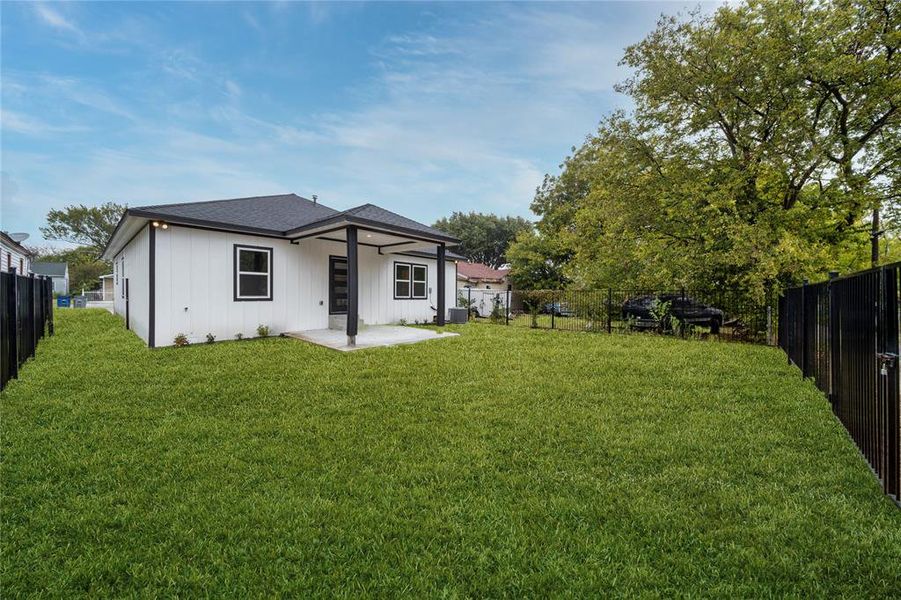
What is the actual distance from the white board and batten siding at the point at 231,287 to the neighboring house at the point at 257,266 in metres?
0.02

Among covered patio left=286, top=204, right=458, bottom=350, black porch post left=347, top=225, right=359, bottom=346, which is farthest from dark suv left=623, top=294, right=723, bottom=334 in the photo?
black porch post left=347, top=225, right=359, bottom=346

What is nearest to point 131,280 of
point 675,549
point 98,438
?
point 98,438

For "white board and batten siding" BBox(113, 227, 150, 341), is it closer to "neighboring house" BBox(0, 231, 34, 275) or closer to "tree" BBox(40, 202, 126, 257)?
"neighboring house" BBox(0, 231, 34, 275)

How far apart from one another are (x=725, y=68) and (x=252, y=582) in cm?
1288

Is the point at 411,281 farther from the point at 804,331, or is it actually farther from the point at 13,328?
the point at 804,331

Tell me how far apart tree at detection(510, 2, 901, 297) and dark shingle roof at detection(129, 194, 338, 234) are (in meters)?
9.29

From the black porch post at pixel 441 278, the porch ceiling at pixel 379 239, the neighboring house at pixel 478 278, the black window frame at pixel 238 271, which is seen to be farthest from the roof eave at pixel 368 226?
the neighboring house at pixel 478 278

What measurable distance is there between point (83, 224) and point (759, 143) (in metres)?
55.9

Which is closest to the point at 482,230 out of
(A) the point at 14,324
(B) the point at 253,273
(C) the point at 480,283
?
(C) the point at 480,283

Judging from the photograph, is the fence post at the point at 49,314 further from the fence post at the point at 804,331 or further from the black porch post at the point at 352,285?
the fence post at the point at 804,331

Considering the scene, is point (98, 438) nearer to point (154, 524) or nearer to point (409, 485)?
point (154, 524)

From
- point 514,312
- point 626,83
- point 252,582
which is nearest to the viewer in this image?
point 252,582

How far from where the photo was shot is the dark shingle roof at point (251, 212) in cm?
845

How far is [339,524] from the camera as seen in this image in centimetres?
235
